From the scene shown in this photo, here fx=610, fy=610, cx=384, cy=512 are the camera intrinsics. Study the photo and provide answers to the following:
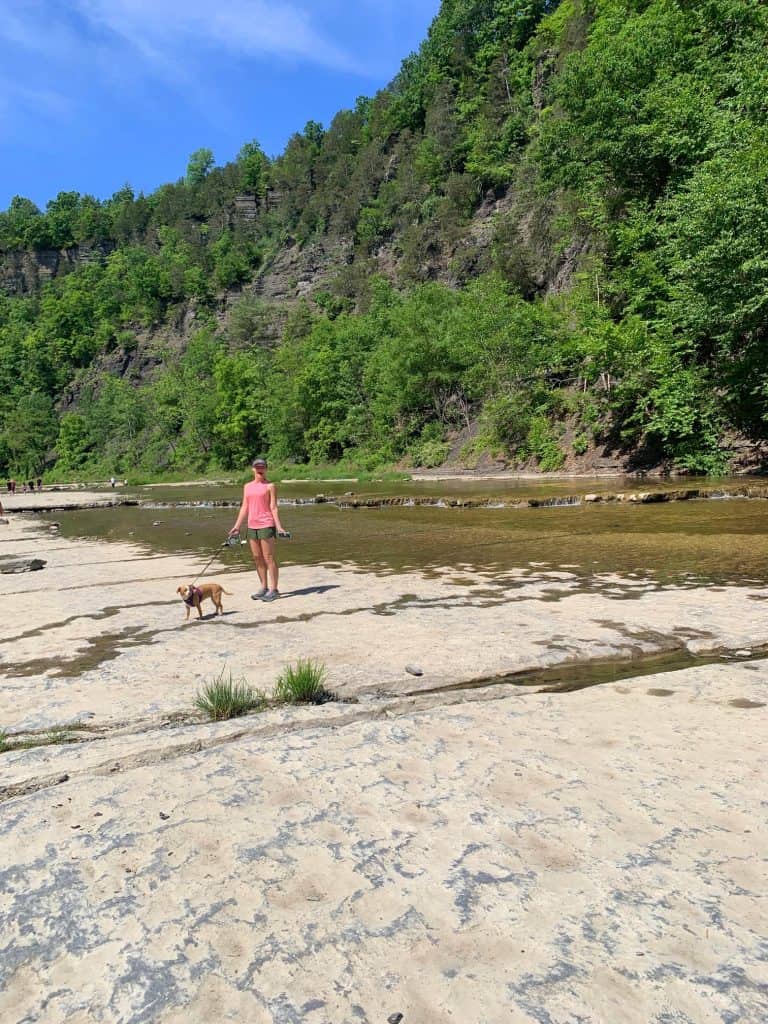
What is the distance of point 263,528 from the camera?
9.26 meters

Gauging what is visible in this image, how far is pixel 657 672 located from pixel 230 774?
3.63m

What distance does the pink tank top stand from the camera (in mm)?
9344

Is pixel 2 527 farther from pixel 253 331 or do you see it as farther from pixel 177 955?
pixel 253 331

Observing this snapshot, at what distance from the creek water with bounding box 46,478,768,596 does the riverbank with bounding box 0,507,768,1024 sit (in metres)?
4.19

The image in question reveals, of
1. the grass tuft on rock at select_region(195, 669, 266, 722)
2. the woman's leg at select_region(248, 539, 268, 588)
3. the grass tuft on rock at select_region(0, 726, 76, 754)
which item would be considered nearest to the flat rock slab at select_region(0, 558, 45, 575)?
the woman's leg at select_region(248, 539, 268, 588)

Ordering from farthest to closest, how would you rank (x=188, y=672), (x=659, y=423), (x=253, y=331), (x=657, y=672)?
(x=253, y=331) < (x=659, y=423) < (x=188, y=672) < (x=657, y=672)

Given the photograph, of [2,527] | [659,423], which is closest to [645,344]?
[659,423]

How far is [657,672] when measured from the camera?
5.20 meters

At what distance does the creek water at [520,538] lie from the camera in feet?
32.7

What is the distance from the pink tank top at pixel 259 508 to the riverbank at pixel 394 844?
11.8ft

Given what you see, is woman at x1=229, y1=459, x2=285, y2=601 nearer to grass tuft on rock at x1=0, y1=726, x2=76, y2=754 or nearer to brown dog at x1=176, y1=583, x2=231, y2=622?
brown dog at x1=176, y1=583, x2=231, y2=622

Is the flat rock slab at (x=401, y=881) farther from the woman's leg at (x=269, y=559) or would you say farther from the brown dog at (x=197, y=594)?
the woman's leg at (x=269, y=559)

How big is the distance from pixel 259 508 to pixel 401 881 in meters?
7.29

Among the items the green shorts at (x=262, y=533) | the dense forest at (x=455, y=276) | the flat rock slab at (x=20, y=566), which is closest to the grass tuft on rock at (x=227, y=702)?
the green shorts at (x=262, y=533)
